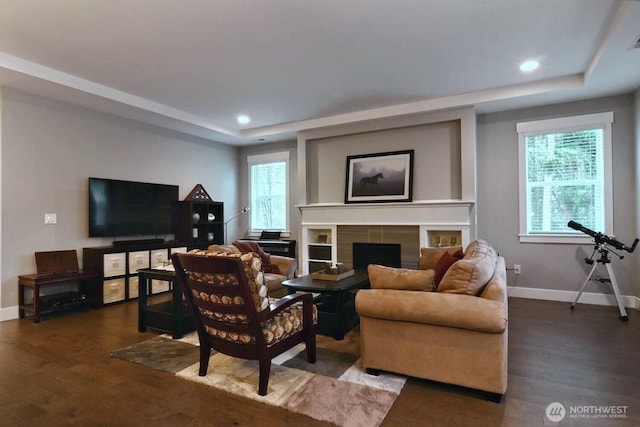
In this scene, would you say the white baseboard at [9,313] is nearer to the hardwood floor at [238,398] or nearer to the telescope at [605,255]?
the hardwood floor at [238,398]

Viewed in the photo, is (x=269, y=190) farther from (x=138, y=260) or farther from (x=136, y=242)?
(x=138, y=260)

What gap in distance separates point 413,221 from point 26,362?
15.1ft

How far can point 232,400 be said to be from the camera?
2232mm

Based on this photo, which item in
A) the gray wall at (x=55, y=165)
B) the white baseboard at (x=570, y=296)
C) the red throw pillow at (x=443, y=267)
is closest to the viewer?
the red throw pillow at (x=443, y=267)

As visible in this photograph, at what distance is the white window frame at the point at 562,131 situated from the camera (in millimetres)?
4457

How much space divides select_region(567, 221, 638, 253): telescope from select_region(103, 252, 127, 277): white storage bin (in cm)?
580

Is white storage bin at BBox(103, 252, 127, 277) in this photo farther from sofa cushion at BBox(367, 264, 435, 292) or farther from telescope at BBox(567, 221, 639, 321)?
telescope at BBox(567, 221, 639, 321)

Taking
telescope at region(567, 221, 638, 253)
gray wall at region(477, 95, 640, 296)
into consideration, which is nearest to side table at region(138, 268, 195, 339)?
gray wall at region(477, 95, 640, 296)

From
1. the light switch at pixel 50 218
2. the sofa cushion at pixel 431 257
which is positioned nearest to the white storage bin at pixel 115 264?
the light switch at pixel 50 218

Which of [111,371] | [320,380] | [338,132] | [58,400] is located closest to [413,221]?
[338,132]

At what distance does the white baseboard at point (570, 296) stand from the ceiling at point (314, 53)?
8.31 feet

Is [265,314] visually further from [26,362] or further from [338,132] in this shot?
[338,132]

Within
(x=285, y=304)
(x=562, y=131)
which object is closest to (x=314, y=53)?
(x=285, y=304)

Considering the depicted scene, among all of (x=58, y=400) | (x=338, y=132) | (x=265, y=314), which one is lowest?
(x=58, y=400)
